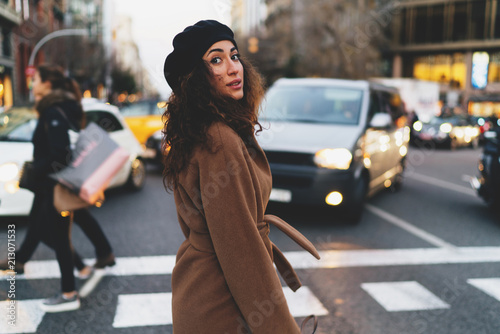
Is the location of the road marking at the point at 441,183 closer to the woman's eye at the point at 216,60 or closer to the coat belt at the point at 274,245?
the coat belt at the point at 274,245

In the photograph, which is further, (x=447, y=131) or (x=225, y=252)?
(x=447, y=131)

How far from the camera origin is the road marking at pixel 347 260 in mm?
4755

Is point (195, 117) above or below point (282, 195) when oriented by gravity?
above

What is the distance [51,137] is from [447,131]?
804 inches

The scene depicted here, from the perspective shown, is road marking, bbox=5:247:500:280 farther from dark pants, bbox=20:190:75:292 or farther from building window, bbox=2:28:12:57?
building window, bbox=2:28:12:57

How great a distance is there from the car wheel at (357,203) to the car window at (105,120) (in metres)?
4.28

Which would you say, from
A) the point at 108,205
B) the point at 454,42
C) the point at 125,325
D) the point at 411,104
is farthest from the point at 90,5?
the point at 125,325

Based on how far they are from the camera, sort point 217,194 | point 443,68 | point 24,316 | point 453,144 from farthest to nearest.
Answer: point 443,68 < point 453,144 < point 24,316 < point 217,194

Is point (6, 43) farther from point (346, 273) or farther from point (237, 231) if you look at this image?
point (237, 231)

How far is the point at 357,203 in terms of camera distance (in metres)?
6.59

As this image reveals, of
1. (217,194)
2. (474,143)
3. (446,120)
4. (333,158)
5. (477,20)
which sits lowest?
(474,143)

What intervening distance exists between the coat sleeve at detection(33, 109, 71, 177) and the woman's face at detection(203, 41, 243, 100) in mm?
2472

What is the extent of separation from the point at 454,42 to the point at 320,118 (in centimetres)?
4706

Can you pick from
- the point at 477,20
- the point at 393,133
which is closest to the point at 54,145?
the point at 393,133
